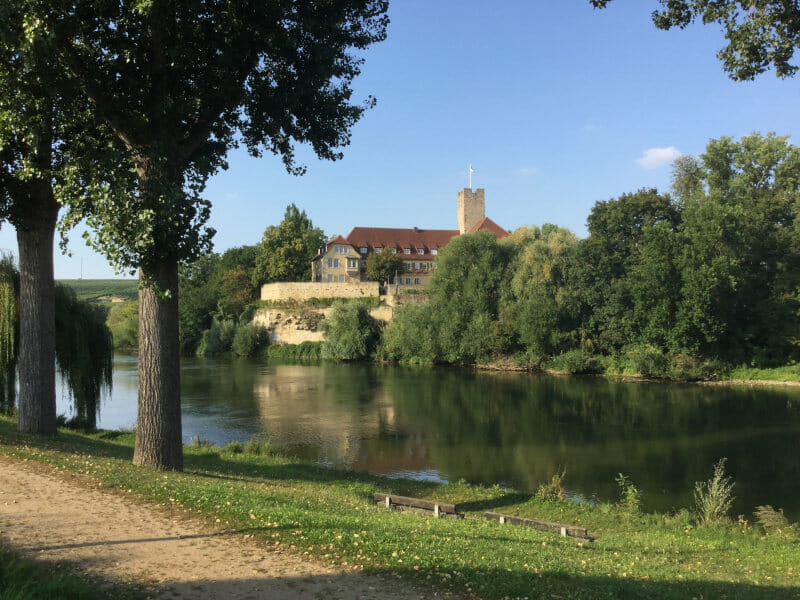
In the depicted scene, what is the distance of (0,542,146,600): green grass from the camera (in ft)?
12.5

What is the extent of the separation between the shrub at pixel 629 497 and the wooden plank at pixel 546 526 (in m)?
2.78

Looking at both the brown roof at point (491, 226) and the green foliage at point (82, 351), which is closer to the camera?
the green foliage at point (82, 351)

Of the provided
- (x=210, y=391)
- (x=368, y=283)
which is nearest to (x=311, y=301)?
(x=368, y=283)

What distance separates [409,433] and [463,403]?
745cm

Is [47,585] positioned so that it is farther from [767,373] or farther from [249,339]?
[249,339]

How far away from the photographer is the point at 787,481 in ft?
49.0

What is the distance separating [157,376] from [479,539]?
19.3 feet

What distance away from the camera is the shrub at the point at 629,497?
11.7 meters

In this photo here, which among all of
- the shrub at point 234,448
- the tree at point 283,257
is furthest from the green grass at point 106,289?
the shrub at point 234,448

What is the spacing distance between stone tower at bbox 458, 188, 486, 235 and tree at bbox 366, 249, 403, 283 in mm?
11289

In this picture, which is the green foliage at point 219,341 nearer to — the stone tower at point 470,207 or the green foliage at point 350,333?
the green foliage at point 350,333

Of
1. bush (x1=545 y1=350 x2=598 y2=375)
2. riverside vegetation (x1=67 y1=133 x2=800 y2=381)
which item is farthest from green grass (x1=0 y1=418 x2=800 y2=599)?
bush (x1=545 y1=350 x2=598 y2=375)

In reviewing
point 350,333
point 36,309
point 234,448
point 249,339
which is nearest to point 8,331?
point 36,309

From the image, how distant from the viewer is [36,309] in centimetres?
1224
